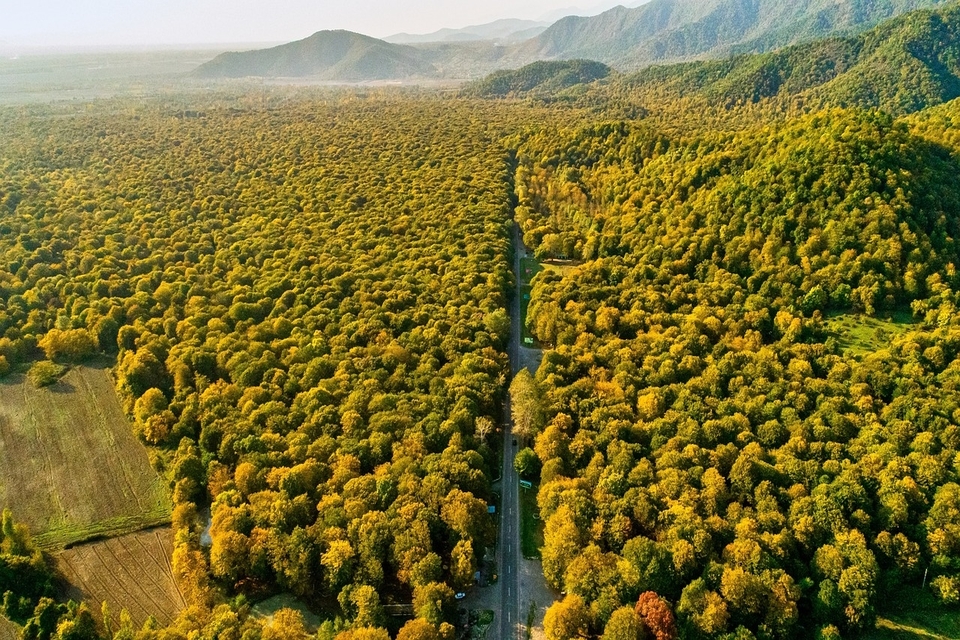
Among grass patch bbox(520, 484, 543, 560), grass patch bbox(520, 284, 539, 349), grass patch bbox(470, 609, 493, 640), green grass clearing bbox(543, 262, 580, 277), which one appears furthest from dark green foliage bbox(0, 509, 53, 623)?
green grass clearing bbox(543, 262, 580, 277)

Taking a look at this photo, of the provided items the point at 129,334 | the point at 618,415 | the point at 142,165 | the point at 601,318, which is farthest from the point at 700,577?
the point at 142,165

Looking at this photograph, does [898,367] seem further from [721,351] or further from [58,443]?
[58,443]

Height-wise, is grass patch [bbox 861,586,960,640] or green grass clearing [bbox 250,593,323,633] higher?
grass patch [bbox 861,586,960,640]

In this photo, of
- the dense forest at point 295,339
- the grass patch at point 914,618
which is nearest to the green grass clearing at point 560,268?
the dense forest at point 295,339

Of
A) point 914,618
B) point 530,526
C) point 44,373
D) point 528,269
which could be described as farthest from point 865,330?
point 44,373

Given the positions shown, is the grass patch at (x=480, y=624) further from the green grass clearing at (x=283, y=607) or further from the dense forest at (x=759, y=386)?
the green grass clearing at (x=283, y=607)

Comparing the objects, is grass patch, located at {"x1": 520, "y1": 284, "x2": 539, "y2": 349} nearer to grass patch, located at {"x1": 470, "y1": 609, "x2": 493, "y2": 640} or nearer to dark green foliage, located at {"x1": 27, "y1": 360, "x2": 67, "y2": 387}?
grass patch, located at {"x1": 470, "y1": 609, "x2": 493, "y2": 640}

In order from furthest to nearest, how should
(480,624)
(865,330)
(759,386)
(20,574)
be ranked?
1. (865,330)
2. (759,386)
3. (20,574)
4. (480,624)

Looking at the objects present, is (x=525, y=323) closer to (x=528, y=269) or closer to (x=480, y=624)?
(x=528, y=269)
